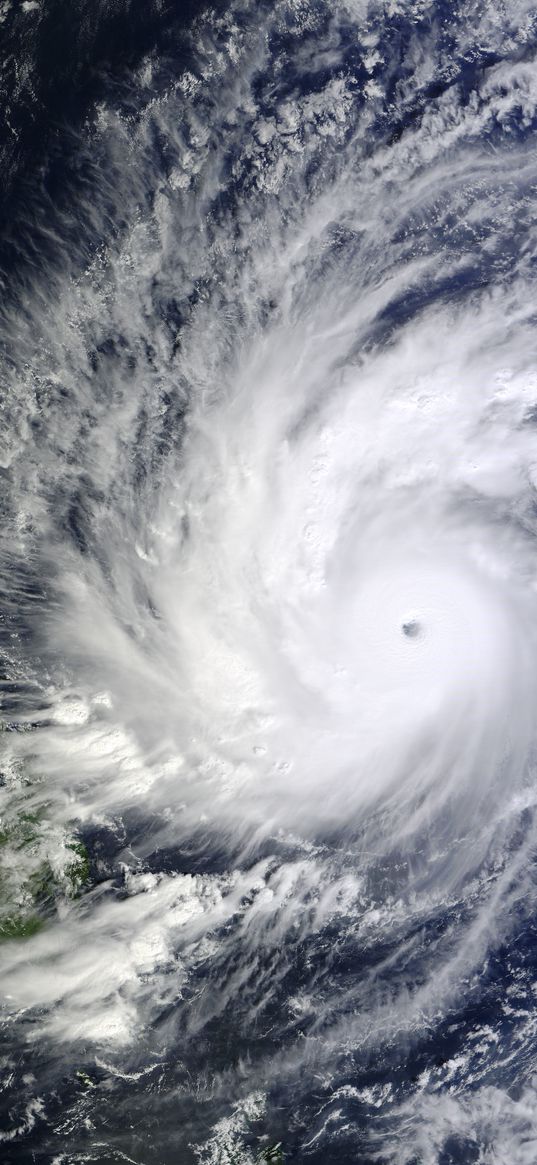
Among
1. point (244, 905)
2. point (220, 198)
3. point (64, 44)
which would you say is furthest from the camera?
point (244, 905)

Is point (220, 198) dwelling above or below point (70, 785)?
above

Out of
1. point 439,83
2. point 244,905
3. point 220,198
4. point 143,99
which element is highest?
point 143,99

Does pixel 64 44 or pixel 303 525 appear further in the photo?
pixel 303 525

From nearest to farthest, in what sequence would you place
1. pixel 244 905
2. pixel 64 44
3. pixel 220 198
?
pixel 64 44 → pixel 220 198 → pixel 244 905

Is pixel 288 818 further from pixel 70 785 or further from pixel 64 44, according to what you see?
pixel 64 44

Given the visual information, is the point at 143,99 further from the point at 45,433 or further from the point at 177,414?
the point at 45,433

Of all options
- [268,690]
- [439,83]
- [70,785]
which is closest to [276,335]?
[439,83]
